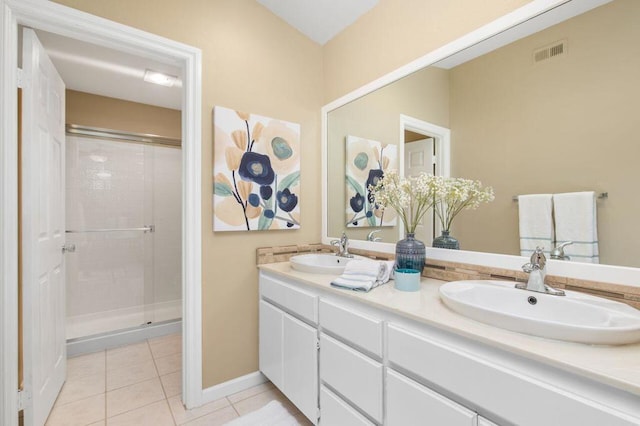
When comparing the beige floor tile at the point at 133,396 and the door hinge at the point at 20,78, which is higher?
the door hinge at the point at 20,78

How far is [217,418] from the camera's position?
1.72m

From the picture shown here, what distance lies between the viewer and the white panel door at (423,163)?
1.63 meters

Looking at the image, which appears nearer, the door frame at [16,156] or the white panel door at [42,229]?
the door frame at [16,156]

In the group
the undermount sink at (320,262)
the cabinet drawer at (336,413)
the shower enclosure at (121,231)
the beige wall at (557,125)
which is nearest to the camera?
the beige wall at (557,125)

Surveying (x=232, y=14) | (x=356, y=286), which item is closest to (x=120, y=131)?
(x=232, y=14)

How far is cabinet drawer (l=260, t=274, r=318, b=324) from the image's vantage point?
1.54 m

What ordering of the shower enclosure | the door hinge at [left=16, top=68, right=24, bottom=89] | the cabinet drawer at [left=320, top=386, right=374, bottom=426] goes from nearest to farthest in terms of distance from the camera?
the cabinet drawer at [left=320, top=386, right=374, bottom=426], the door hinge at [left=16, top=68, right=24, bottom=89], the shower enclosure

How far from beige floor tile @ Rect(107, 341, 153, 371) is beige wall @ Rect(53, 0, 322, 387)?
93cm

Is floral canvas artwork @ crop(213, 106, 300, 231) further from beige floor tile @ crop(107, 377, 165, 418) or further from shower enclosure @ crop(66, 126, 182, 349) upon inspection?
shower enclosure @ crop(66, 126, 182, 349)

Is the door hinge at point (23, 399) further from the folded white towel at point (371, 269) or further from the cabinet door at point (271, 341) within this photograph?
the folded white towel at point (371, 269)

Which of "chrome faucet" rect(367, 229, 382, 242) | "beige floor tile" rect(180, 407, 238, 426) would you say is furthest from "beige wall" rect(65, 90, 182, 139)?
"beige floor tile" rect(180, 407, 238, 426)

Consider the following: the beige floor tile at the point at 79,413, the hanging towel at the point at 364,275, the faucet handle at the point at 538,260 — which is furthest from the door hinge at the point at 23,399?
the faucet handle at the point at 538,260

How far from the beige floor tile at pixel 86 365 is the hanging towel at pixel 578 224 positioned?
9.84ft

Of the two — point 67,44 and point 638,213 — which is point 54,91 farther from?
point 638,213
